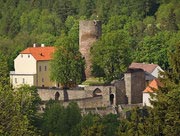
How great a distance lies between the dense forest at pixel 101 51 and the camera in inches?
1300

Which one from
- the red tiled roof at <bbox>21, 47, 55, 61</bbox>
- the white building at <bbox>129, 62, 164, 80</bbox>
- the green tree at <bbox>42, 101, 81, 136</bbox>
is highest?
the red tiled roof at <bbox>21, 47, 55, 61</bbox>

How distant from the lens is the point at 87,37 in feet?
223

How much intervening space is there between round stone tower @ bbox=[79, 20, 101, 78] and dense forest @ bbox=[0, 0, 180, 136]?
872 mm

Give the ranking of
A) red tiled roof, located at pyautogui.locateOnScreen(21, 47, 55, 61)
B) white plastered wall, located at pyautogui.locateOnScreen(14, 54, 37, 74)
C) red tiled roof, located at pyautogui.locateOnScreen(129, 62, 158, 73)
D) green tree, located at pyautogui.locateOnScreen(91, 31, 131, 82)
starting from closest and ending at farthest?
1. green tree, located at pyautogui.locateOnScreen(91, 31, 131, 82)
2. red tiled roof, located at pyautogui.locateOnScreen(129, 62, 158, 73)
3. white plastered wall, located at pyautogui.locateOnScreen(14, 54, 37, 74)
4. red tiled roof, located at pyautogui.locateOnScreen(21, 47, 55, 61)

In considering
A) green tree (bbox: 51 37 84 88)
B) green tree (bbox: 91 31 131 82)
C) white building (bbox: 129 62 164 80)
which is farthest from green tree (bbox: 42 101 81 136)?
white building (bbox: 129 62 164 80)

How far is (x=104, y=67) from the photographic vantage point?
214 ft

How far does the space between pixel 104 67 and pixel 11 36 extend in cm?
5443

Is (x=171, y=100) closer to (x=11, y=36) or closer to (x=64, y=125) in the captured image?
(x=64, y=125)

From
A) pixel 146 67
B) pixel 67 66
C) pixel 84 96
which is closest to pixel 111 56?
pixel 67 66

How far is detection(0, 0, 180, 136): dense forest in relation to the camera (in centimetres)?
3303

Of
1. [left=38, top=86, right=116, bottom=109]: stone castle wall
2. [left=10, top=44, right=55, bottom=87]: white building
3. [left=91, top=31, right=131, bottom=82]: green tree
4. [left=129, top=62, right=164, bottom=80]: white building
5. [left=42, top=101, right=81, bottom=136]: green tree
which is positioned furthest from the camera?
[left=10, top=44, right=55, bottom=87]: white building

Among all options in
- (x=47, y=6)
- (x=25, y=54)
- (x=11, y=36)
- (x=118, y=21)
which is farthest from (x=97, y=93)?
(x=47, y=6)

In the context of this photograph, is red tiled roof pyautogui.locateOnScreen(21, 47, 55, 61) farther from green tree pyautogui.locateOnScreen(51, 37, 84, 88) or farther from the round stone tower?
the round stone tower

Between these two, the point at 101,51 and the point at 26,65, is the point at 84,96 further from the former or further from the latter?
the point at 26,65
